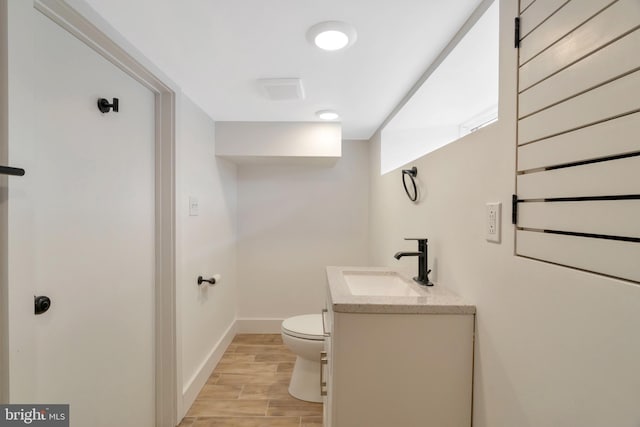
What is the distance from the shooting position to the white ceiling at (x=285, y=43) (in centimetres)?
109

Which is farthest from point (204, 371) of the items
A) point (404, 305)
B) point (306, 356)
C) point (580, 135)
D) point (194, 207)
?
point (580, 135)

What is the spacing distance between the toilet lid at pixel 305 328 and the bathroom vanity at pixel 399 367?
0.94 meters

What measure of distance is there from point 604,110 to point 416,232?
1167 millimetres

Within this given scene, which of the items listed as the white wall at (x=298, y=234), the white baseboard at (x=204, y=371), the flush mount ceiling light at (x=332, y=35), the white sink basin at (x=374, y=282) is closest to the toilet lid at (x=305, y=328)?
the white sink basin at (x=374, y=282)

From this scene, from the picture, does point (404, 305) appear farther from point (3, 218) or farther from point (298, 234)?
point (298, 234)

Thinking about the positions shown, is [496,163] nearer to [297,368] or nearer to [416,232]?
[416,232]

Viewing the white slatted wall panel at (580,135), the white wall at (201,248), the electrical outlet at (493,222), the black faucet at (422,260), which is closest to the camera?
the white slatted wall panel at (580,135)

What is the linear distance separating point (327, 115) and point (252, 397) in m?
2.21

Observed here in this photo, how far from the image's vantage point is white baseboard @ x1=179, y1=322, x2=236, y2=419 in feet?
6.18

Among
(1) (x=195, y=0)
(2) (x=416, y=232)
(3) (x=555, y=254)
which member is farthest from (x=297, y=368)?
(1) (x=195, y=0)

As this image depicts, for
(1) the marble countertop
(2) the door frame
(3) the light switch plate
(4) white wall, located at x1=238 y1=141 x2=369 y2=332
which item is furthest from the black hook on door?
(4) white wall, located at x1=238 y1=141 x2=369 y2=332

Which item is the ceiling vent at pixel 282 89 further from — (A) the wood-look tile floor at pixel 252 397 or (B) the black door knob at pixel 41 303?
(A) the wood-look tile floor at pixel 252 397

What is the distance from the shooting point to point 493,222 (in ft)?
3.13

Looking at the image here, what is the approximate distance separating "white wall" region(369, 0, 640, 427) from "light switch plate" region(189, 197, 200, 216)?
154 centimetres
